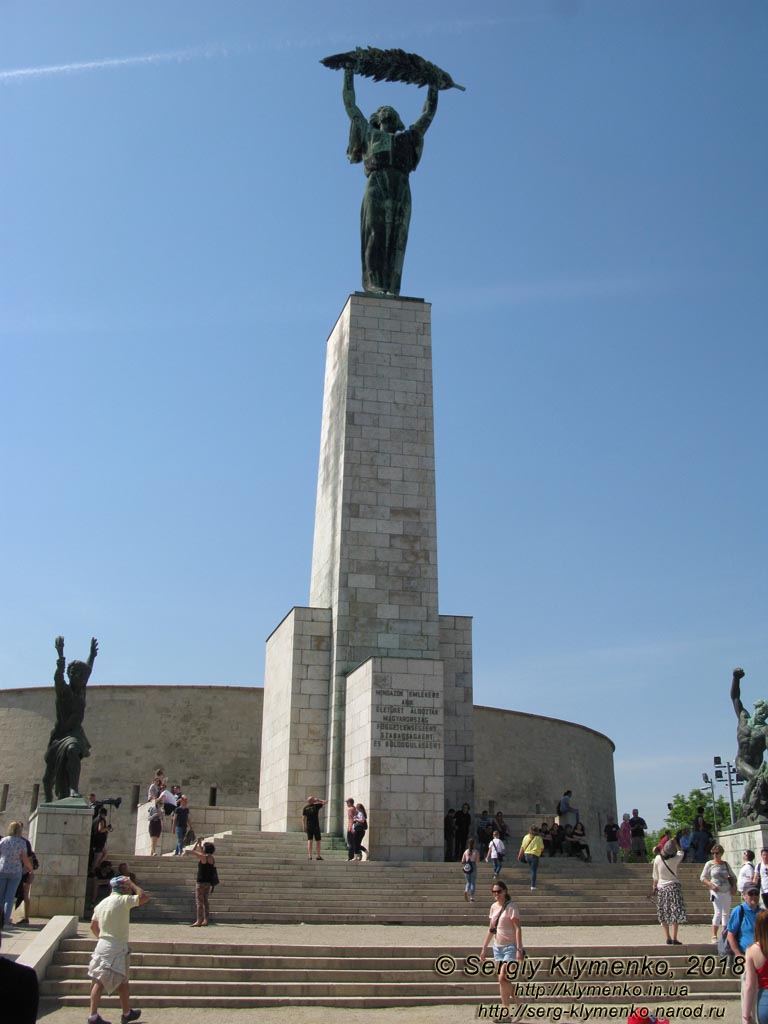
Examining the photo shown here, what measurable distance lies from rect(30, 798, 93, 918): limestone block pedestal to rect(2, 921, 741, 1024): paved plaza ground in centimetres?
81

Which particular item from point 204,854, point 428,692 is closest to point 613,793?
point 428,692

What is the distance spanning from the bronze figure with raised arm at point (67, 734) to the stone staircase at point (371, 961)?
5.99 ft

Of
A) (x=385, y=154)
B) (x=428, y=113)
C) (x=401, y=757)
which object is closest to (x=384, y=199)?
(x=385, y=154)

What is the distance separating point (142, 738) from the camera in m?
27.9

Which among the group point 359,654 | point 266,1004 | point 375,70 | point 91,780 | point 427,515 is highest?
point 375,70

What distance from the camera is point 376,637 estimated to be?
21984 mm

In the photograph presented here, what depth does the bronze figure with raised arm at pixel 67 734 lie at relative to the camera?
1495 cm

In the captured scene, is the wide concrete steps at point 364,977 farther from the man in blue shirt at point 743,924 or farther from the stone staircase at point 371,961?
the man in blue shirt at point 743,924

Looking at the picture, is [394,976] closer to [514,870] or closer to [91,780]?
[514,870]

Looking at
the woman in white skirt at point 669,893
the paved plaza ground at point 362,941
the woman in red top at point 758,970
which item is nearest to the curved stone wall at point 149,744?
the paved plaza ground at point 362,941

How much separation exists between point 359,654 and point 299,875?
653 cm

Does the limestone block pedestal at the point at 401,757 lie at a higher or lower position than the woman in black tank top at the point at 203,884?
higher

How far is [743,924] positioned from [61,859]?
363 inches

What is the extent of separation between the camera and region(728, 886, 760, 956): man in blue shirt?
24.5ft
